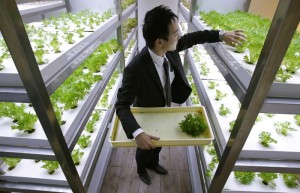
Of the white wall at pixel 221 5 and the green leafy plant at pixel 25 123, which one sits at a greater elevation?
the white wall at pixel 221 5

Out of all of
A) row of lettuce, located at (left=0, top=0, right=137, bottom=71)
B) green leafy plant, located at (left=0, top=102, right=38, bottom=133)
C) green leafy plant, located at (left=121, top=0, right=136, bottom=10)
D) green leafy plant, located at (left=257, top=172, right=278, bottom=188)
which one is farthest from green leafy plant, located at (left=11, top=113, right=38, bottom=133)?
green leafy plant, located at (left=121, top=0, right=136, bottom=10)

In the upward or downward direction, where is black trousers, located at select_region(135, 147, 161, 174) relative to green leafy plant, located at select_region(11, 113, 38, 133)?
downward

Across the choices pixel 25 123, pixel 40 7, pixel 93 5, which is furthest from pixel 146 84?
pixel 93 5

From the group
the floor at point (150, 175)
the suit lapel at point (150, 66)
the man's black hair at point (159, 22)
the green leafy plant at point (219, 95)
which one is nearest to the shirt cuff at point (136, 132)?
the suit lapel at point (150, 66)

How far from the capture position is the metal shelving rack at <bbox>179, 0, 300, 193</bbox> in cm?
73

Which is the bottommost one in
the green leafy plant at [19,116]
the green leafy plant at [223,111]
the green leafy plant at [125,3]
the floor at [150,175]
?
the floor at [150,175]

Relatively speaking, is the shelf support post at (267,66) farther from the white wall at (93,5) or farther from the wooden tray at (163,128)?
the white wall at (93,5)

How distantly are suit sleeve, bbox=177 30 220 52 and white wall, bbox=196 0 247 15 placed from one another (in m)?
0.90

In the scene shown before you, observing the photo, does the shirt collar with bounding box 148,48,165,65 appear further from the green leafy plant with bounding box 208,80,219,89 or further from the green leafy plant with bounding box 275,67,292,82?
the green leafy plant with bounding box 275,67,292,82

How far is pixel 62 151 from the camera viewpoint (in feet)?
4.14

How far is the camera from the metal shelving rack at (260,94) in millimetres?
729

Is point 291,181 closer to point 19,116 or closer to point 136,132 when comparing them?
point 136,132

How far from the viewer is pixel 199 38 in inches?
72.6

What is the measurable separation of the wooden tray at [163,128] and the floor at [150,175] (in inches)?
38.9
